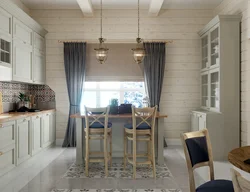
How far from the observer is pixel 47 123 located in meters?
5.46

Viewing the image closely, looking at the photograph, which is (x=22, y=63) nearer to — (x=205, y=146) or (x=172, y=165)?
(x=172, y=165)

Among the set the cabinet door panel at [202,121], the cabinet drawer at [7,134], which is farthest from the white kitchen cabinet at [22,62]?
the cabinet door panel at [202,121]

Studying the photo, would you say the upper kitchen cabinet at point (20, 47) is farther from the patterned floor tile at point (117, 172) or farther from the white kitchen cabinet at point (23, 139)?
the patterned floor tile at point (117, 172)

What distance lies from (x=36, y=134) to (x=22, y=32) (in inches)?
74.4

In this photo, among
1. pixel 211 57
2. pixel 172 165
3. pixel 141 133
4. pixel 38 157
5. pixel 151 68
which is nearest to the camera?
pixel 141 133

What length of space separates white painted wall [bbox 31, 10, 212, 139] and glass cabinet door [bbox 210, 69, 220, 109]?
799 mm

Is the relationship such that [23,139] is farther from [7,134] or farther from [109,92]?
[109,92]

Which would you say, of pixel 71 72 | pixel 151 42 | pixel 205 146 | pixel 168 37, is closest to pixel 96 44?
pixel 71 72

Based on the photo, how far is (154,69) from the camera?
19.3ft

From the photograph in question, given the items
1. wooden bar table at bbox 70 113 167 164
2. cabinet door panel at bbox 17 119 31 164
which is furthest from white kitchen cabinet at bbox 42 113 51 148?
wooden bar table at bbox 70 113 167 164

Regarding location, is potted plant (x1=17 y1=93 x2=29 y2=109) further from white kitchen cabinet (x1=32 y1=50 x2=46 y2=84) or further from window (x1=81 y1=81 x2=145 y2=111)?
window (x1=81 y1=81 x2=145 y2=111)

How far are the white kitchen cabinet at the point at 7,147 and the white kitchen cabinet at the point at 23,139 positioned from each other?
0.58ft

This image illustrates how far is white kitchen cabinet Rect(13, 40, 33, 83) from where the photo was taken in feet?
14.3

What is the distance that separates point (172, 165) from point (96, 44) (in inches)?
127
